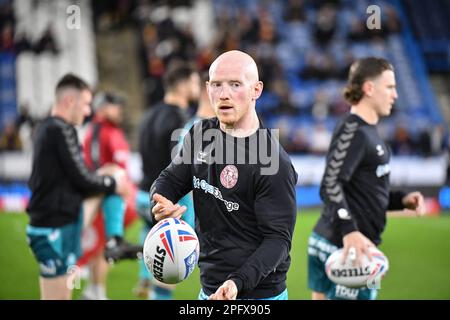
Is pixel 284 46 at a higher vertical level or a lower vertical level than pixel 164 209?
higher

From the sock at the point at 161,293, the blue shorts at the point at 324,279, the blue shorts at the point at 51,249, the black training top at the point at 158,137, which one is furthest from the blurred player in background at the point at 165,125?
the blue shorts at the point at 324,279

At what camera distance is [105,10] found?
2250cm

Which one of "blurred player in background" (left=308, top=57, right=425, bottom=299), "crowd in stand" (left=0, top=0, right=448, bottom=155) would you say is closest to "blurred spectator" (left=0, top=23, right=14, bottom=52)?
"crowd in stand" (left=0, top=0, right=448, bottom=155)

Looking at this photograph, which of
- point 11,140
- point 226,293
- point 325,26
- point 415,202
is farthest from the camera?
point 325,26

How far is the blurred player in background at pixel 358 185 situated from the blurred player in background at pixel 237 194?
4.39ft

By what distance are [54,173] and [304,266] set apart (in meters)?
4.95

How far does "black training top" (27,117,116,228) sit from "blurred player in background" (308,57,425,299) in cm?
200

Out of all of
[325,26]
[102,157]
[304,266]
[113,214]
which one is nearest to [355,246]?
[113,214]

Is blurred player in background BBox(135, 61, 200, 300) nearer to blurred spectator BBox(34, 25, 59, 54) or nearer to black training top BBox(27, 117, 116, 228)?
black training top BBox(27, 117, 116, 228)

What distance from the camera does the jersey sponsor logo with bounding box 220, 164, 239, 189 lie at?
3912 mm

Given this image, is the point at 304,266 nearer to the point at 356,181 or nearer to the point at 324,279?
the point at 324,279

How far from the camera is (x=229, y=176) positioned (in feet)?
12.9

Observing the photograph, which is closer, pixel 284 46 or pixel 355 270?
pixel 355 270
